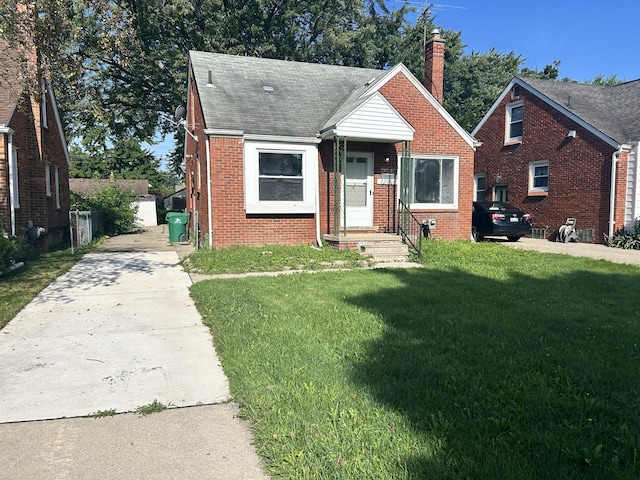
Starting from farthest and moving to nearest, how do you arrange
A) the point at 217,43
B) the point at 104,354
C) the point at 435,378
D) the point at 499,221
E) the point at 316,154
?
1. the point at 217,43
2. the point at 499,221
3. the point at 316,154
4. the point at 104,354
5. the point at 435,378

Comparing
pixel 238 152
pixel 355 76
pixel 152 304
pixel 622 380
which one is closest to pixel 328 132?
pixel 238 152

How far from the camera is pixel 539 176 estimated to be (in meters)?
18.7

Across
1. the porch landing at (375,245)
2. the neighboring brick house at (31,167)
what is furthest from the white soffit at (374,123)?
the neighboring brick house at (31,167)

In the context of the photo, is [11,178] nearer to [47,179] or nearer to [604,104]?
[47,179]

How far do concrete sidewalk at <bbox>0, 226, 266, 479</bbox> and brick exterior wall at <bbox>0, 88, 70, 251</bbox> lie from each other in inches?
249

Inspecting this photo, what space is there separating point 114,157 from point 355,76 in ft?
119

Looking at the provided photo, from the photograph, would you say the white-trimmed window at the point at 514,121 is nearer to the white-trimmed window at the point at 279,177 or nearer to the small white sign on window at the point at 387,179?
the small white sign on window at the point at 387,179

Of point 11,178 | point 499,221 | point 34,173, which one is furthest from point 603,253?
point 34,173

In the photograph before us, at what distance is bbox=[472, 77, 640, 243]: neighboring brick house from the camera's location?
602 inches

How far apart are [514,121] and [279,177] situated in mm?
12818

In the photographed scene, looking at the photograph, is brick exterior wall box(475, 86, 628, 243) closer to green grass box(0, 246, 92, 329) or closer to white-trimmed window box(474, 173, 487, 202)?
white-trimmed window box(474, 173, 487, 202)

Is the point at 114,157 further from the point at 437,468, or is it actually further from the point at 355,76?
the point at 437,468

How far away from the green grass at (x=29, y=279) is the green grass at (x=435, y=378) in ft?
8.68

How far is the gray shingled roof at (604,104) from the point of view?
52.3ft
